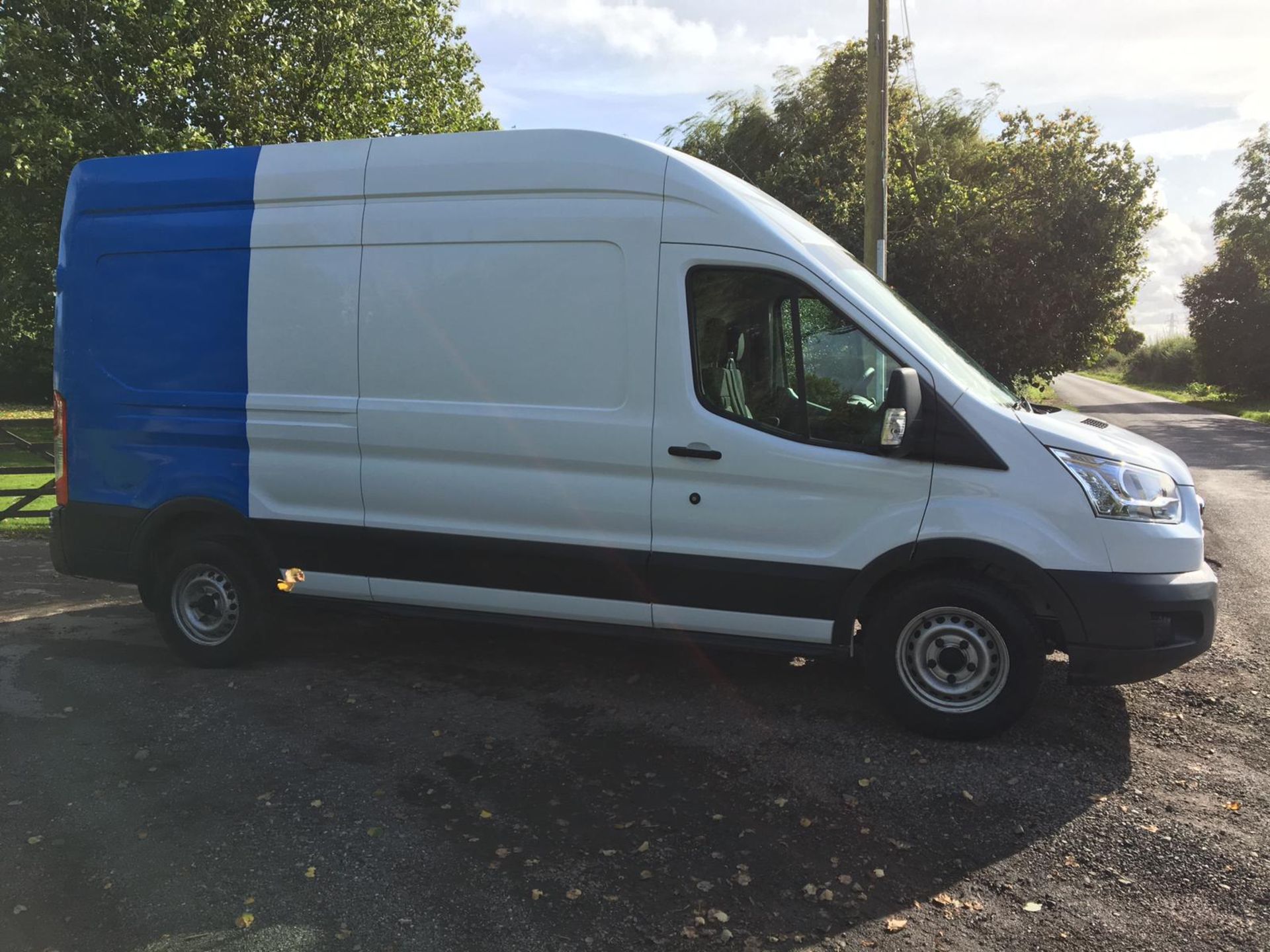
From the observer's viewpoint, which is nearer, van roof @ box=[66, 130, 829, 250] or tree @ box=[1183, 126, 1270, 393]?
van roof @ box=[66, 130, 829, 250]

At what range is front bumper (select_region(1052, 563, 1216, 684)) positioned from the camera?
4094mm

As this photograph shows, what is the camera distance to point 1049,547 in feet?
13.6

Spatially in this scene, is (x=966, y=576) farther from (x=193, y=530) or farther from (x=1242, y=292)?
(x=1242, y=292)

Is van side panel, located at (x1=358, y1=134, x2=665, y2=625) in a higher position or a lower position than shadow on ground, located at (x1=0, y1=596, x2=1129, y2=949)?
higher

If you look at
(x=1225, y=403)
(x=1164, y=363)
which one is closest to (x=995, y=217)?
(x=1225, y=403)

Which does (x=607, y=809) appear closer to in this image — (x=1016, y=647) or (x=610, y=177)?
(x=1016, y=647)

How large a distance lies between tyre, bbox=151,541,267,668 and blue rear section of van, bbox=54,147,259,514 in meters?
0.35

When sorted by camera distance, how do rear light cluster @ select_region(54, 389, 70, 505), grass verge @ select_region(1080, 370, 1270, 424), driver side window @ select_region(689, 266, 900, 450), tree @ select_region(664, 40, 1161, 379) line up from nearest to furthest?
driver side window @ select_region(689, 266, 900, 450) < rear light cluster @ select_region(54, 389, 70, 505) < tree @ select_region(664, 40, 1161, 379) < grass verge @ select_region(1080, 370, 1270, 424)

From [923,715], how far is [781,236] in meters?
2.31

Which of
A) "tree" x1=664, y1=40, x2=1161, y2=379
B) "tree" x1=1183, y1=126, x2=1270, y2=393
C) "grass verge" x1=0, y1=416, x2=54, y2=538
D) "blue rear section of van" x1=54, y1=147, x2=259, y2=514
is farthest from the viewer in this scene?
"tree" x1=1183, y1=126, x2=1270, y2=393

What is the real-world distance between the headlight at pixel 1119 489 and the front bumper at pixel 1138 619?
26 centimetres

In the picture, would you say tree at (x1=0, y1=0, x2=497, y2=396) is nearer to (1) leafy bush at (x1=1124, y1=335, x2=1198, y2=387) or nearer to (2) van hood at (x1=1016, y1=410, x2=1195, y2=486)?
(2) van hood at (x1=1016, y1=410, x2=1195, y2=486)

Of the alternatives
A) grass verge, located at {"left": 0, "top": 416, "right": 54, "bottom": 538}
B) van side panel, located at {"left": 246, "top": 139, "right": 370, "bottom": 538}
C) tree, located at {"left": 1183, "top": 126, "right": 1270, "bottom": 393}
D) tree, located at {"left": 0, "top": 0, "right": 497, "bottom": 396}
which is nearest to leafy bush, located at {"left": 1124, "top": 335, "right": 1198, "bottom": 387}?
tree, located at {"left": 1183, "top": 126, "right": 1270, "bottom": 393}

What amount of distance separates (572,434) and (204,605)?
258 centimetres
